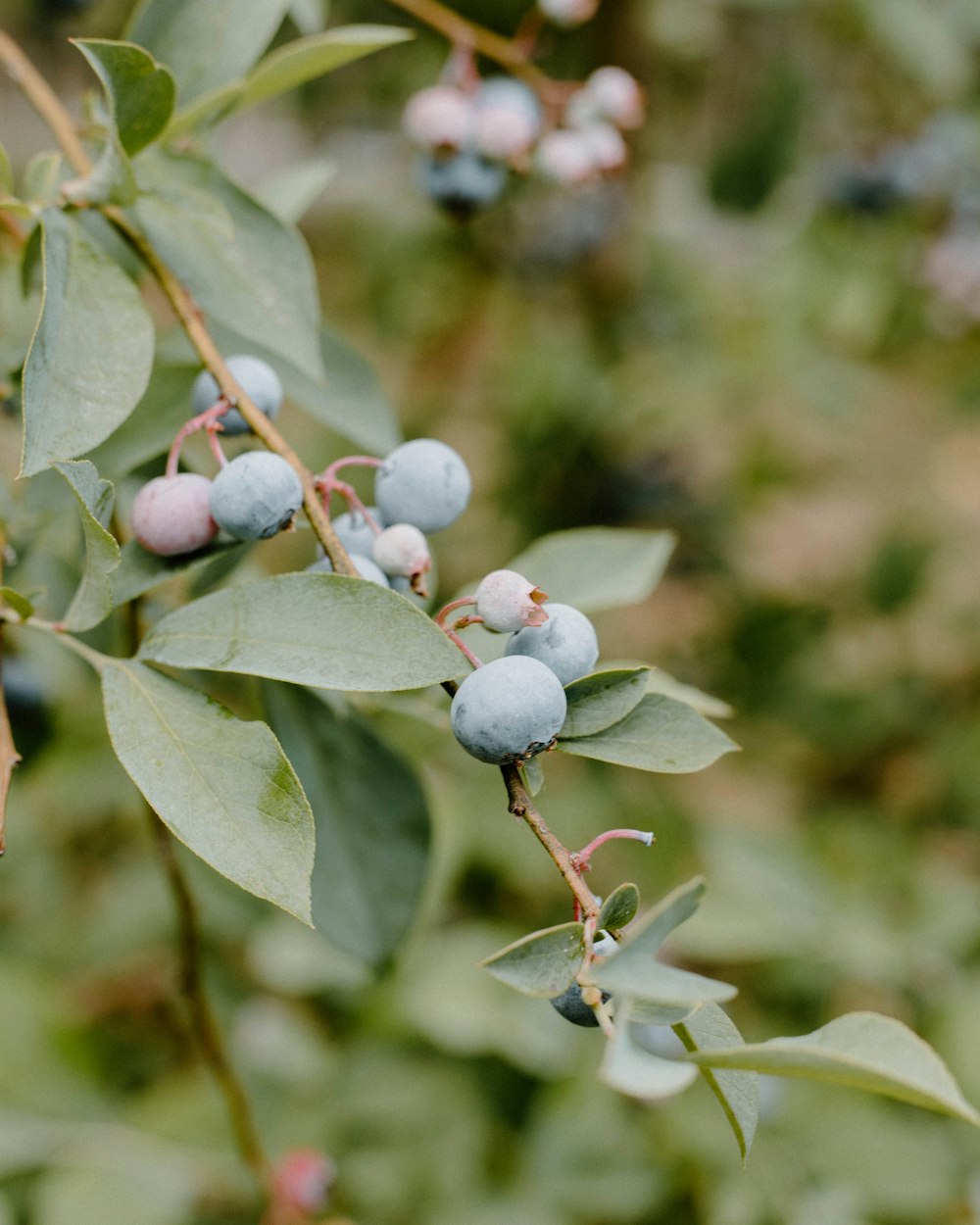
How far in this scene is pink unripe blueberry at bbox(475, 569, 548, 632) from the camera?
17.3 inches

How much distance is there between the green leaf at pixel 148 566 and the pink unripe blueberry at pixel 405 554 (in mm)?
78

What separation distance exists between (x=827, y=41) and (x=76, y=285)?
6.27 feet

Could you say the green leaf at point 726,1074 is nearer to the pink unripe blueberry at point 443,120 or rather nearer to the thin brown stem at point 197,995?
the thin brown stem at point 197,995

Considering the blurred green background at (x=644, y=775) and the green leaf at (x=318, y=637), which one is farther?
the blurred green background at (x=644, y=775)

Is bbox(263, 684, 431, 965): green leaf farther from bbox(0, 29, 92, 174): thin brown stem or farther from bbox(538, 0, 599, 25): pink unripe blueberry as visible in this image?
bbox(538, 0, 599, 25): pink unripe blueberry

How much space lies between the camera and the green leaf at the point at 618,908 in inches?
15.9

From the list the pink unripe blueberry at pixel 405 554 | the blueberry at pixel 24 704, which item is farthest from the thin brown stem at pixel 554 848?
the blueberry at pixel 24 704

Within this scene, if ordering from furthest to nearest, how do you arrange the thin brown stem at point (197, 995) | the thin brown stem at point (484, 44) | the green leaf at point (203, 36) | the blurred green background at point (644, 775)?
the blurred green background at point (644, 775) → the thin brown stem at point (484, 44) → the thin brown stem at point (197, 995) → the green leaf at point (203, 36)

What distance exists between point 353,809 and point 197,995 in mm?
231

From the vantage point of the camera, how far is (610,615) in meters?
2.31

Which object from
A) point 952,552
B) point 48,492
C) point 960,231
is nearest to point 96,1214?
point 48,492

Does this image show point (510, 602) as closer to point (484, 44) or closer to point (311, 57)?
point (311, 57)

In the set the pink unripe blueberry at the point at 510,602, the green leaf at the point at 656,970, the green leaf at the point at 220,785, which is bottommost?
the green leaf at the point at 220,785

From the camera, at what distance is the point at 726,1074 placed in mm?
405
